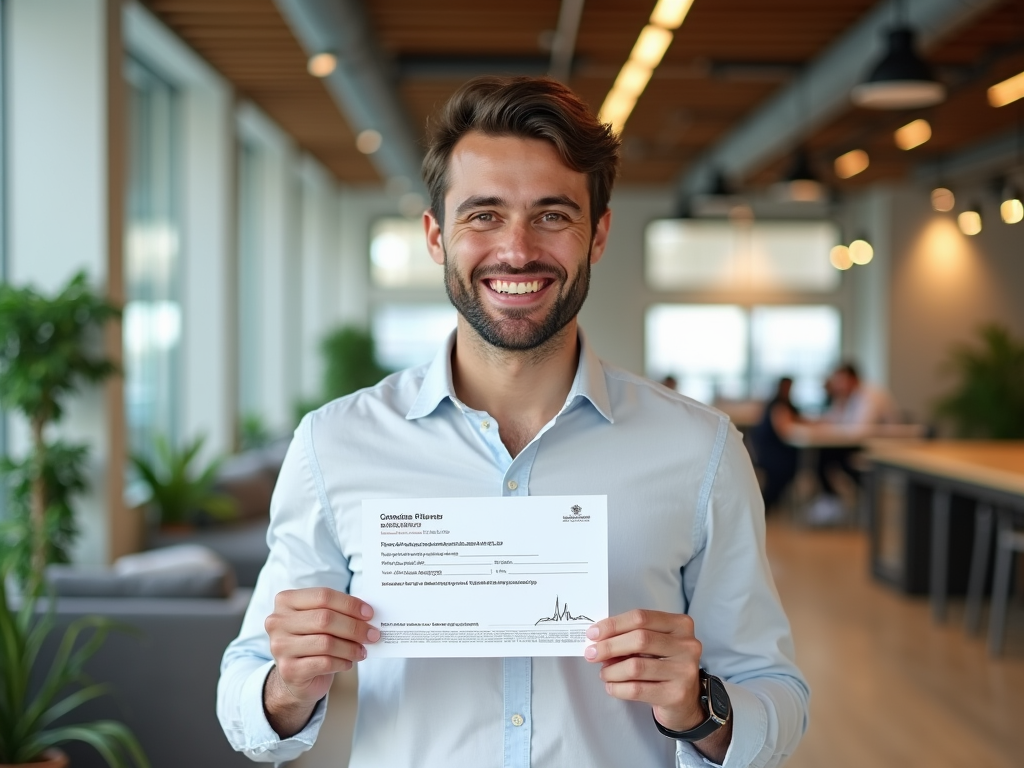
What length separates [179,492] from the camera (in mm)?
6949

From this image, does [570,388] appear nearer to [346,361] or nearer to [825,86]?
[825,86]

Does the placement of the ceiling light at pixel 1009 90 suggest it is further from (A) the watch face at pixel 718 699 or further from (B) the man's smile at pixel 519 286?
(A) the watch face at pixel 718 699

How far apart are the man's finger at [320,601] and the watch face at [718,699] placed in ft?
1.55

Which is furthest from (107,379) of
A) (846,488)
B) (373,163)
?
(846,488)

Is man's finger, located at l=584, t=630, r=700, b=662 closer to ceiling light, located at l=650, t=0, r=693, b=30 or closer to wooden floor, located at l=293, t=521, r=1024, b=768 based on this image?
wooden floor, located at l=293, t=521, r=1024, b=768

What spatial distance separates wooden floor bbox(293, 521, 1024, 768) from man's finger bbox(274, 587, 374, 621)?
3.33 meters

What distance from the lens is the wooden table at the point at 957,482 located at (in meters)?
6.32

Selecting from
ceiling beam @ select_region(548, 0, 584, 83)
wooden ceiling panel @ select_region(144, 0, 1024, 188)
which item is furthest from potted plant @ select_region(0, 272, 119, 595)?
ceiling beam @ select_region(548, 0, 584, 83)

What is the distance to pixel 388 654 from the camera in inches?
61.4

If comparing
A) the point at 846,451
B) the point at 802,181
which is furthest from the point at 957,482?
the point at 846,451

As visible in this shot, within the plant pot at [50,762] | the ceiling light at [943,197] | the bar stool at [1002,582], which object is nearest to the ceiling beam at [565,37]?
the ceiling light at [943,197]

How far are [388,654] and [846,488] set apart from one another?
13732 mm

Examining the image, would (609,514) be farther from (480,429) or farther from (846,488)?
(846,488)

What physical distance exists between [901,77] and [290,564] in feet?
15.7
